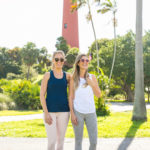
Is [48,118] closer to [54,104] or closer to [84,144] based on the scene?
[54,104]

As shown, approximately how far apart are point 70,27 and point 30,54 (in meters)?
9.28

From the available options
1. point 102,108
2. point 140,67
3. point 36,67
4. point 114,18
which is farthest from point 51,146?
point 36,67

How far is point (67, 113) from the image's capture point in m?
3.33

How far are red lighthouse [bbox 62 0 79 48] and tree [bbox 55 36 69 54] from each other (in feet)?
4.00

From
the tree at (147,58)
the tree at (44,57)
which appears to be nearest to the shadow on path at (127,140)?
the tree at (147,58)

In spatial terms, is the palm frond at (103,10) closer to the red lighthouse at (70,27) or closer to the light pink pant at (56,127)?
the light pink pant at (56,127)

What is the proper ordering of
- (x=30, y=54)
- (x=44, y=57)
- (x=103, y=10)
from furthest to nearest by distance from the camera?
(x=44, y=57) < (x=30, y=54) < (x=103, y=10)

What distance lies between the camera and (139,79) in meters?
8.88

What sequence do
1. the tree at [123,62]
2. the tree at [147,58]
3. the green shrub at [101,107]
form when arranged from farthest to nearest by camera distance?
the tree at [123,62] < the tree at [147,58] < the green shrub at [101,107]

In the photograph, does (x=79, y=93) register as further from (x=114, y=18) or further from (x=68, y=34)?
(x=68, y=34)

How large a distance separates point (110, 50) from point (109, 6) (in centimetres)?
796

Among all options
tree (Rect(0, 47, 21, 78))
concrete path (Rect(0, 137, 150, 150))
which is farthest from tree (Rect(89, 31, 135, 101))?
tree (Rect(0, 47, 21, 78))

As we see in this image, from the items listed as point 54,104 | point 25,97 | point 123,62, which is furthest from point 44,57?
point 54,104

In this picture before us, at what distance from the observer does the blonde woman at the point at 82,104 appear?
10.6 feet
